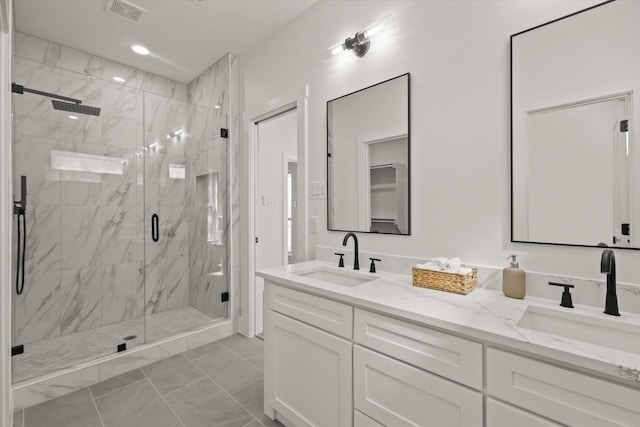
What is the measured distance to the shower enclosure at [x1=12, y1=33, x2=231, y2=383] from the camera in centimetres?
246

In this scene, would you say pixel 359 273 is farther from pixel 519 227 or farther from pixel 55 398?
pixel 55 398

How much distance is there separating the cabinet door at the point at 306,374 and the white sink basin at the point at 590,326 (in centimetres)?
74

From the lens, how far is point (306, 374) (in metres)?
1.47

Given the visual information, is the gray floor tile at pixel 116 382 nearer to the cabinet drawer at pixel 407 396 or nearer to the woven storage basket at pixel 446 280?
the cabinet drawer at pixel 407 396

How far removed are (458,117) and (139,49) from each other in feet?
9.92

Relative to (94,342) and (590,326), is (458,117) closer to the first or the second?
(590,326)

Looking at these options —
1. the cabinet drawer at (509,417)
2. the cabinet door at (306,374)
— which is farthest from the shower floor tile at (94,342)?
the cabinet drawer at (509,417)

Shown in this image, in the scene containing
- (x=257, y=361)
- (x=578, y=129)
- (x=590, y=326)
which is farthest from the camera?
(x=257, y=361)

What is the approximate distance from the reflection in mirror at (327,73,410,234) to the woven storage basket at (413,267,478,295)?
1.17 ft

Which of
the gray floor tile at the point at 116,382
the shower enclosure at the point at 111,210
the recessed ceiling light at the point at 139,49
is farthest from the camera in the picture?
the recessed ceiling light at the point at 139,49

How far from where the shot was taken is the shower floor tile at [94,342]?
6.97 ft

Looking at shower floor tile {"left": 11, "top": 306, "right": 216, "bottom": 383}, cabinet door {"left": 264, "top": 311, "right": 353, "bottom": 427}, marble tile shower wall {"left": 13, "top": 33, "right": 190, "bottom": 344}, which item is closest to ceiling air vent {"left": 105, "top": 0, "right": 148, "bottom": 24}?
marble tile shower wall {"left": 13, "top": 33, "right": 190, "bottom": 344}

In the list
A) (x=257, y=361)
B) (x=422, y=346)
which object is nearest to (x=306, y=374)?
(x=422, y=346)

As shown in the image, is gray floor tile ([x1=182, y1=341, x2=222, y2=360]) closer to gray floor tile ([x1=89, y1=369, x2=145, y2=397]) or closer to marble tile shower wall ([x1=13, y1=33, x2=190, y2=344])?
gray floor tile ([x1=89, y1=369, x2=145, y2=397])
